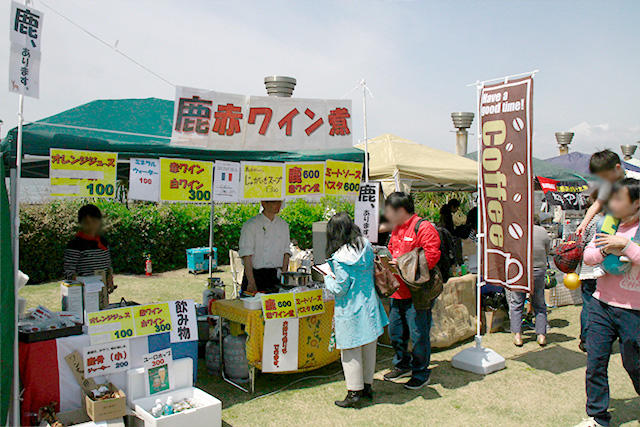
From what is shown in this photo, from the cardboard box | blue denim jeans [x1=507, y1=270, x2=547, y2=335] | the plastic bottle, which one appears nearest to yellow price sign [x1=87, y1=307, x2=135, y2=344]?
the cardboard box

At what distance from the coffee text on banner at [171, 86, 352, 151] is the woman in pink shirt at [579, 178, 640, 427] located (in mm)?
2604

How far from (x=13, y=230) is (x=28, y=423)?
1.29 meters

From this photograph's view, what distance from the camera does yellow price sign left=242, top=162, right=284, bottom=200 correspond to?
4.53 meters

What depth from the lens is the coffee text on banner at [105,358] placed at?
342 cm

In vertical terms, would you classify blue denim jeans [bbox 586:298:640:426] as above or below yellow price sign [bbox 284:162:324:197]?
below

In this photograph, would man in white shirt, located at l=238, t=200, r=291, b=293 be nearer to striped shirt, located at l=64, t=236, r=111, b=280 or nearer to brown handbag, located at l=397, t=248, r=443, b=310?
striped shirt, located at l=64, t=236, r=111, b=280

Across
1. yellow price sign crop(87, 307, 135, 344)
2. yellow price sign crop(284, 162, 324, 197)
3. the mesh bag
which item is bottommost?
yellow price sign crop(87, 307, 135, 344)

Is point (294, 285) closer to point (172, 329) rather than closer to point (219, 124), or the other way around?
point (172, 329)

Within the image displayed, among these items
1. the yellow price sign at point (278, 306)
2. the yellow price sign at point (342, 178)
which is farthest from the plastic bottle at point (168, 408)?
the yellow price sign at point (342, 178)

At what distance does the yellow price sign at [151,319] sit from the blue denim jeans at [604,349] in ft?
10.3

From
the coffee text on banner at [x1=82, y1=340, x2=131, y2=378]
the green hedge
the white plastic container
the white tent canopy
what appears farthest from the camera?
the green hedge

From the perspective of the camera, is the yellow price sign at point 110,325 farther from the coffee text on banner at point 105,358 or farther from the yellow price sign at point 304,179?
the yellow price sign at point 304,179

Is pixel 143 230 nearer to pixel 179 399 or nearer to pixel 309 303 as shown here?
pixel 309 303

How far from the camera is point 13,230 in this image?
317 centimetres
